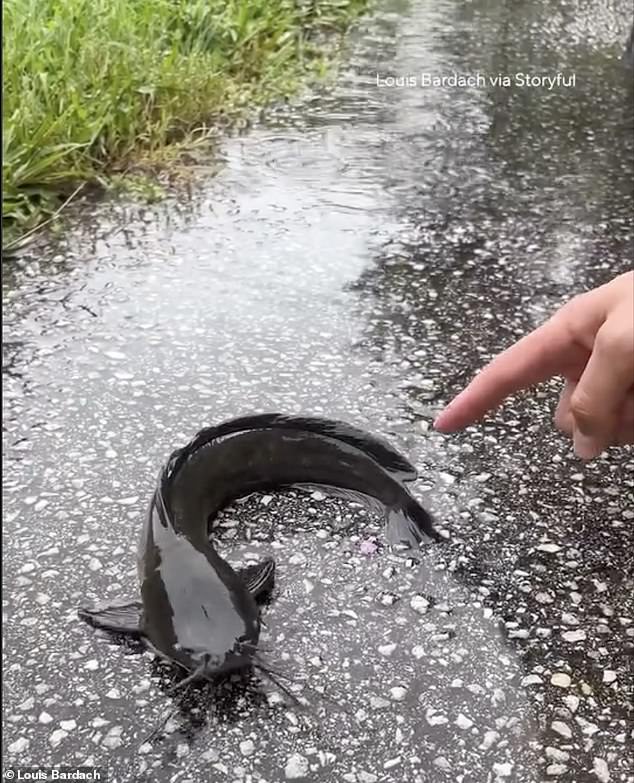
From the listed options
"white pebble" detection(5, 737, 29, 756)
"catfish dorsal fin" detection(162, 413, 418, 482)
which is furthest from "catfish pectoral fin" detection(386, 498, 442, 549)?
"white pebble" detection(5, 737, 29, 756)

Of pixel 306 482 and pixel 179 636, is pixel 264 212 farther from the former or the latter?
pixel 179 636

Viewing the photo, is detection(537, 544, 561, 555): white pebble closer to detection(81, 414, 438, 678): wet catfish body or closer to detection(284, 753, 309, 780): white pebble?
detection(81, 414, 438, 678): wet catfish body

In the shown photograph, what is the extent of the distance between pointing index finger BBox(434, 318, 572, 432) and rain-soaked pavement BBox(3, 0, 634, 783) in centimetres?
59

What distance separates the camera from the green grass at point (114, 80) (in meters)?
3.62

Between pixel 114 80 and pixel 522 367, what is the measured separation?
323 cm

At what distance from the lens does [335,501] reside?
221 cm

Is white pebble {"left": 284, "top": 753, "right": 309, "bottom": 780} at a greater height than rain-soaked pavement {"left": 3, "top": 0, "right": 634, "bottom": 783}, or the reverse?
rain-soaked pavement {"left": 3, "top": 0, "right": 634, "bottom": 783}

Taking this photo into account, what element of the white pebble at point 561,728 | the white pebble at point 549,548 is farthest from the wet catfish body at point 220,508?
the white pebble at point 561,728

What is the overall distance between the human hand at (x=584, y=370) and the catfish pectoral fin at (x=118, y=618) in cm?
71

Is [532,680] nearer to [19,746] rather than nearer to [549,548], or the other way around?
[549,548]

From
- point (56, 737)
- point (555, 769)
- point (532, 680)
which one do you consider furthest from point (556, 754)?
point (56, 737)

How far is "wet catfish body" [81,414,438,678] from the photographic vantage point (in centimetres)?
166

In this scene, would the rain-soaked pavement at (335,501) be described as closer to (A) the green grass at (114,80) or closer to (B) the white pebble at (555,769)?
(B) the white pebble at (555,769)

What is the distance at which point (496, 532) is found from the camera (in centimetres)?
212
